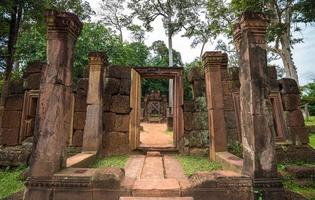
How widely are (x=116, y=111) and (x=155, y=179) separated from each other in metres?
3.78

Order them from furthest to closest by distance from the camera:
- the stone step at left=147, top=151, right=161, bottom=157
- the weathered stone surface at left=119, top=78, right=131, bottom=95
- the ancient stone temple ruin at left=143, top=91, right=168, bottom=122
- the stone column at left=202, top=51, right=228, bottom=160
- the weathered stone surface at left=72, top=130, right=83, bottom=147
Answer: the ancient stone temple ruin at left=143, top=91, right=168, bottom=122
the weathered stone surface at left=119, top=78, right=131, bottom=95
the weathered stone surface at left=72, top=130, right=83, bottom=147
the stone step at left=147, top=151, right=161, bottom=157
the stone column at left=202, top=51, right=228, bottom=160

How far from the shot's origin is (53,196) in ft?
12.2

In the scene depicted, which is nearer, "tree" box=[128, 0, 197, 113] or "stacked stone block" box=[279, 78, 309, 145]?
"stacked stone block" box=[279, 78, 309, 145]

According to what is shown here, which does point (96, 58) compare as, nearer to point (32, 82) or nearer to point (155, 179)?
point (32, 82)

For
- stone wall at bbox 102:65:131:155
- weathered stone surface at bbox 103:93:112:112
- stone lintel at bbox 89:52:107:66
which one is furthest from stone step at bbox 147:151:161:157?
stone lintel at bbox 89:52:107:66

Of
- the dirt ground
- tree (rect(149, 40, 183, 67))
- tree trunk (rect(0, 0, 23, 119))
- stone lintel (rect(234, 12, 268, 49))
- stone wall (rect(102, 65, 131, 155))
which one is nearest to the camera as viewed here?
stone lintel (rect(234, 12, 268, 49))

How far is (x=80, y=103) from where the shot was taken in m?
7.63

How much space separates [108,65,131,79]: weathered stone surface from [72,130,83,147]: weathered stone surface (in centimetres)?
207

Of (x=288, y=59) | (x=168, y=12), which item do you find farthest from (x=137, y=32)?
(x=288, y=59)

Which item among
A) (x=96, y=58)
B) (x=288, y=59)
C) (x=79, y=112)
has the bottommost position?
(x=79, y=112)

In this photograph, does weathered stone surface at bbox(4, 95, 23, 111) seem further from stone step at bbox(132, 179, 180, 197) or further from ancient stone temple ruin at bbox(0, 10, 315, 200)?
stone step at bbox(132, 179, 180, 197)

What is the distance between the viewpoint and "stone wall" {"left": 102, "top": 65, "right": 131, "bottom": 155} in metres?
7.50

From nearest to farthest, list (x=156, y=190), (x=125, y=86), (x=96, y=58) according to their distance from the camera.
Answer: (x=156, y=190) < (x=96, y=58) < (x=125, y=86)

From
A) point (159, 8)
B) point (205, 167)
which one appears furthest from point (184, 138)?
point (159, 8)
